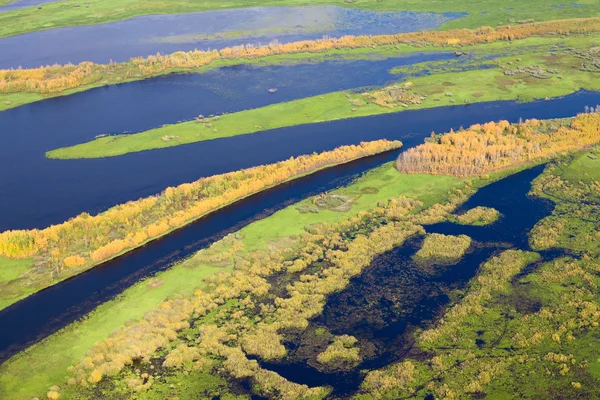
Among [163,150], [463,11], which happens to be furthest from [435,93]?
[463,11]

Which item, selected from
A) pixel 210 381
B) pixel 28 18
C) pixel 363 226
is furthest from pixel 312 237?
pixel 28 18

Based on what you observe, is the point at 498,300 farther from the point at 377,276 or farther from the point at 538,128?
the point at 538,128

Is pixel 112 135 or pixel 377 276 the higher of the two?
pixel 112 135

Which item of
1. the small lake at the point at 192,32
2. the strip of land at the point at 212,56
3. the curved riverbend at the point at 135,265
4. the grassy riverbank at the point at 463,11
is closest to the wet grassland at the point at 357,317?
the curved riverbend at the point at 135,265

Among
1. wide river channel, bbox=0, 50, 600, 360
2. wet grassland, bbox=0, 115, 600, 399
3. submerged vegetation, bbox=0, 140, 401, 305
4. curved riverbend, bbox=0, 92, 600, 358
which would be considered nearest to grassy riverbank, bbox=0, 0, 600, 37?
wide river channel, bbox=0, 50, 600, 360

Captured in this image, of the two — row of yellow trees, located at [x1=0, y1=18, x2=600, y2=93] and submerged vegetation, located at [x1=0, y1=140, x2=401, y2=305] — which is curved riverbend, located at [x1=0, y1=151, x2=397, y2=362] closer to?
submerged vegetation, located at [x1=0, y1=140, x2=401, y2=305]

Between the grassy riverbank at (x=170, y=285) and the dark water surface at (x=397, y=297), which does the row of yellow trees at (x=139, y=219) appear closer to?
the grassy riverbank at (x=170, y=285)
